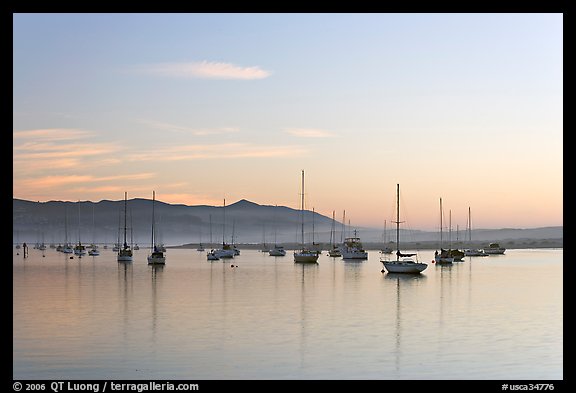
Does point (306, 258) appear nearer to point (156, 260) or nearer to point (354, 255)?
point (354, 255)

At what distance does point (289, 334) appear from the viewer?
32.0m

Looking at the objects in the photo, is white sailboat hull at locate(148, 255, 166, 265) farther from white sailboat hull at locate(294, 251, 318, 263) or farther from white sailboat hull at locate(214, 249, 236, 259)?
white sailboat hull at locate(214, 249, 236, 259)

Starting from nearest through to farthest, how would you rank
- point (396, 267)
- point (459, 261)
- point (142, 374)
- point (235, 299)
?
point (142, 374)
point (235, 299)
point (396, 267)
point (459, 261)

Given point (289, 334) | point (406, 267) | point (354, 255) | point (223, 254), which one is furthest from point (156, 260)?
point (289, 334)

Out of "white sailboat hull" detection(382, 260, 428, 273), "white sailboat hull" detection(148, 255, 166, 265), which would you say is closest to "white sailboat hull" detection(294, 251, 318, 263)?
"white sailboat hull" detection(148, 255, 166, 265)

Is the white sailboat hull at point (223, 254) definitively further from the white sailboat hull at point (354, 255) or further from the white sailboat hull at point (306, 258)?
the white sailboat hull at point (306, 258)

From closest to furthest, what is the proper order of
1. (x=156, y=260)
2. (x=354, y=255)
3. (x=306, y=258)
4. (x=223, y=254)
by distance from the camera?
(x=156, y=260) → (x=306, y=258) → (x=354, y=255) → (x=223, y=254)

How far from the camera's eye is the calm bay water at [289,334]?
24188 mm

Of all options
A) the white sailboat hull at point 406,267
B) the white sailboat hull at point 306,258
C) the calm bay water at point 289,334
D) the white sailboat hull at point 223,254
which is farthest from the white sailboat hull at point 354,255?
the calm bay water at point 289,334
